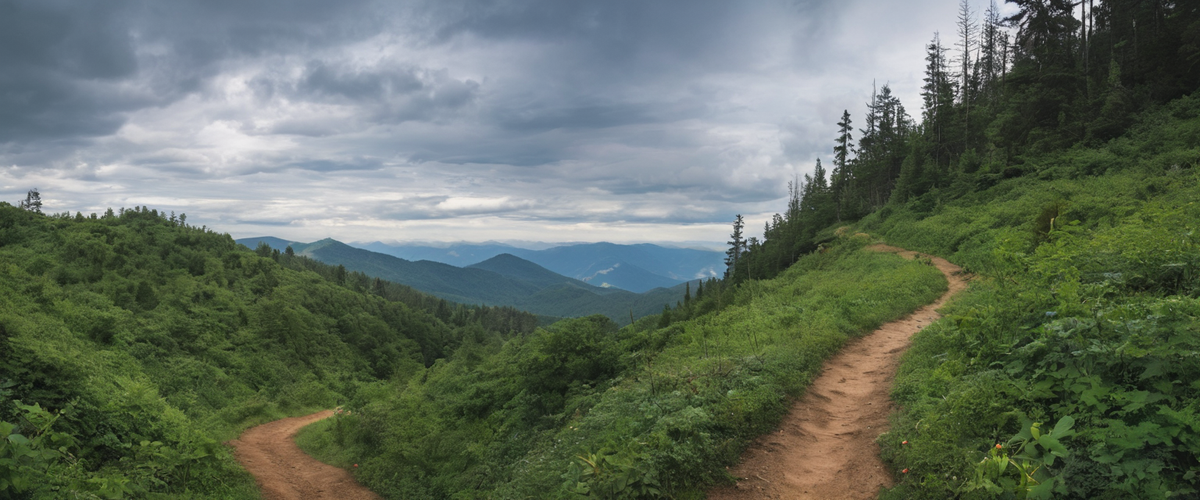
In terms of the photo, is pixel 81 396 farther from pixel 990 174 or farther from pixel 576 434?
pixel 990 174

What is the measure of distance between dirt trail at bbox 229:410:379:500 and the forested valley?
617 mm

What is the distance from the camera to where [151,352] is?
24141 mm

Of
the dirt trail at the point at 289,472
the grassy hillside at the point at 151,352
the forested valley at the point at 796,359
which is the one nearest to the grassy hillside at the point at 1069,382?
the forested valley at the point at 796,359

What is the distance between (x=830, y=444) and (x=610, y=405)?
3646 millimetres

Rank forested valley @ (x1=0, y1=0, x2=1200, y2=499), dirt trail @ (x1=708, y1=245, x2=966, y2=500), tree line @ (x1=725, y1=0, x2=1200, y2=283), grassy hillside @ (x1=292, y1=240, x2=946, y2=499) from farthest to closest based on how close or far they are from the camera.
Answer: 1. tree line @ (x1=725, y1=0, x2=1200, y2=283)
2. grassy hillside @ (x1=292, y1=240, x2=946, y2=499)
3. dirt trail @ (x1=708, y1=245, x2=966, y2=500)
4. forested valley @ (x1=0, y1=0, x2=1200, y2=499)

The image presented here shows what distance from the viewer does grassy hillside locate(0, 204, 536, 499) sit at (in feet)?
25.1

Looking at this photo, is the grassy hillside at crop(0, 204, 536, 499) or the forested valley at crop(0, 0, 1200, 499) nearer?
the forested valley at crop(0, 0, 1200, 499)

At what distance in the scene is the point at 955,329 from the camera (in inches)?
341

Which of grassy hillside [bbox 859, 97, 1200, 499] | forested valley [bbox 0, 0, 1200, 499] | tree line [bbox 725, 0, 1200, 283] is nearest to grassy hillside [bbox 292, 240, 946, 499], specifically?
forested valley [bbox 0, 0, 1200, 499]

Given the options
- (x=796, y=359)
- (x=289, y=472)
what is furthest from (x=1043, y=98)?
(x=289, y=472)

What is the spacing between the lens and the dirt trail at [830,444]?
612 centimetres

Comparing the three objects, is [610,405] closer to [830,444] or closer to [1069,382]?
[830,444]

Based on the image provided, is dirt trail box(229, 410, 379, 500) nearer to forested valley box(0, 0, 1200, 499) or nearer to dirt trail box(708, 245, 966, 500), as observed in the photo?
forested valley box(0, 0, 1200, 499)

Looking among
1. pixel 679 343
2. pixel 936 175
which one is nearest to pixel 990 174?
pixel 936 175
